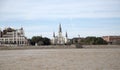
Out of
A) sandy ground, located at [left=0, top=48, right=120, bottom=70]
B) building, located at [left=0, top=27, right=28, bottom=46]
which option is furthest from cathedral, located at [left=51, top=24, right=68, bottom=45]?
sandy ground, located at [left=0, top=48, right=120, bottom=70]

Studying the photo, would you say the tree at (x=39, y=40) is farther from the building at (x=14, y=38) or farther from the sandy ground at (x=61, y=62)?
the sandy ground at (x=61, y=62)

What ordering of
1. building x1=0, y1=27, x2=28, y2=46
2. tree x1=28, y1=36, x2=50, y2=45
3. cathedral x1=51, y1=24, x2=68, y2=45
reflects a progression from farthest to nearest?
cathedral x1=51, y1=24, x2=68, y2=45, building x1=0, y1=27, x2=28, y2=46, tree x1=28, y1=36, x2=50, y2=45

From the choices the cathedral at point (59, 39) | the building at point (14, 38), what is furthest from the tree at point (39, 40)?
the cathedral at point (59, 39)

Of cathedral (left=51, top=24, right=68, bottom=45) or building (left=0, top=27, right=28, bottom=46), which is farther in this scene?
cathedral (left=51, top=24, right=68, bottom=45)

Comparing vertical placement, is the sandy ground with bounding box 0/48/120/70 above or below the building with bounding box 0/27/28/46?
below

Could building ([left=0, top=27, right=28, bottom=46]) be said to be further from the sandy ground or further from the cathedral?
the sandy ground

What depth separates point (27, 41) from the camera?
530 feet

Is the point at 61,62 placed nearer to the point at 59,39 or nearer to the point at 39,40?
the point at 39,40

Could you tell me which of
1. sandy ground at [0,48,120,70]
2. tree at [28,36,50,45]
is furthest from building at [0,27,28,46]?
sandy ground at [0,48,120,70]

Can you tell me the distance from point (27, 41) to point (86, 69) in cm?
13855

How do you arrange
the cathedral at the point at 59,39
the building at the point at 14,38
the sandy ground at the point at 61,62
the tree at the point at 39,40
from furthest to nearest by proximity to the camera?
the cathedral at the point at 59,39, the building at the point at 14,38, the tree at the point at 39,40, the sandy ground at the point at 61,62

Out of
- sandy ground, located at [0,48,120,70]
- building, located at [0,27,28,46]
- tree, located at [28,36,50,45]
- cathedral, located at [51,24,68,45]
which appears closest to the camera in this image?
sandy ground, located at [0,48,120,70]

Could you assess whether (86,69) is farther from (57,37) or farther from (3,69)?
(57,37)

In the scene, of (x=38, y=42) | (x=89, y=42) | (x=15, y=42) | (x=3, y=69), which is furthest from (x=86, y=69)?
(x=15, y=42)
